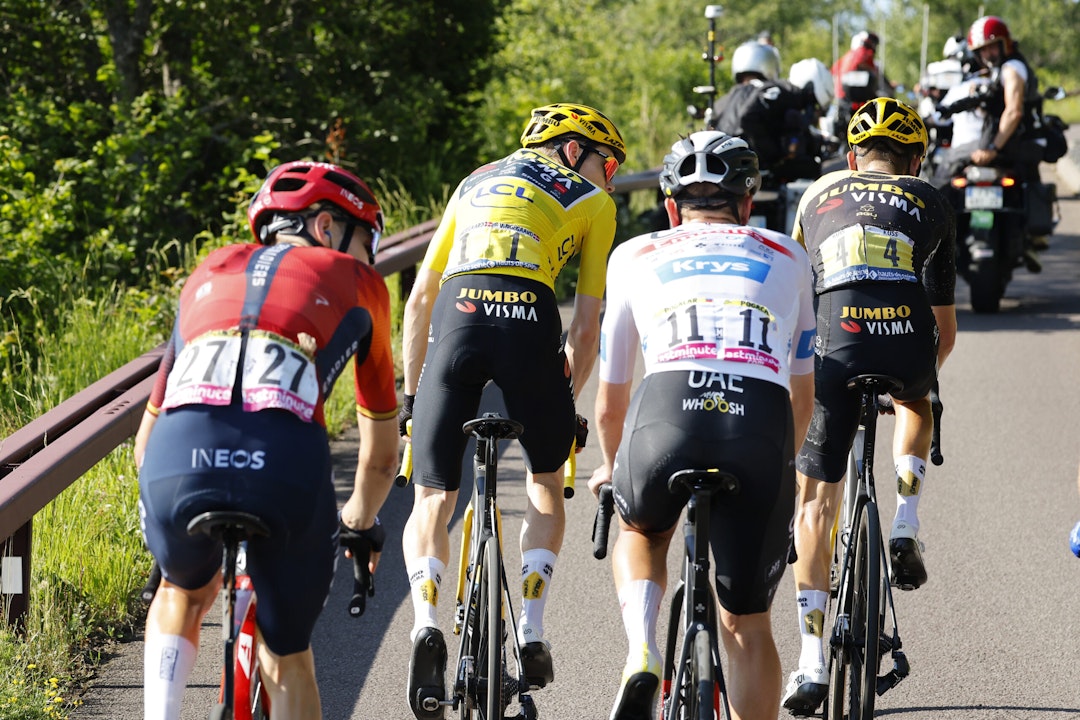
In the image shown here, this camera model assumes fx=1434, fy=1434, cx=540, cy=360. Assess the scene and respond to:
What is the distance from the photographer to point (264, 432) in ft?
12.3

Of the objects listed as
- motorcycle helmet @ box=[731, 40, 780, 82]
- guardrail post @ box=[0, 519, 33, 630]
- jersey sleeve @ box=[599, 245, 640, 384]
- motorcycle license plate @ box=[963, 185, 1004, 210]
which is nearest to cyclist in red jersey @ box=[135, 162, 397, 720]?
jersey sleeve @ box=[599, 245, 640, 384]

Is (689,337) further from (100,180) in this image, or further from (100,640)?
(100,180)


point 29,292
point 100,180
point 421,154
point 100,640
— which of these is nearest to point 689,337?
point 100,640

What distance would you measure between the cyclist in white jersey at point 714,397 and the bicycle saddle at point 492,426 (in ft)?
1.65

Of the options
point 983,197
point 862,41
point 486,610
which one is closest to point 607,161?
point 486,610

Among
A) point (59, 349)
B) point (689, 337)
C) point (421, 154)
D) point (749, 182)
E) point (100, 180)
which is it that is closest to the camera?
point (689, 337)

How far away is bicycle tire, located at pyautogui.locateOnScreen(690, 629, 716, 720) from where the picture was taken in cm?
392

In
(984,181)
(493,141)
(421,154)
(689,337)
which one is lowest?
(689,337)

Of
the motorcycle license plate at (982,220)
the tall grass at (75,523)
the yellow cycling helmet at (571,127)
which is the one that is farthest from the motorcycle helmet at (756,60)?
the yellow cycling helmet at (571,127)

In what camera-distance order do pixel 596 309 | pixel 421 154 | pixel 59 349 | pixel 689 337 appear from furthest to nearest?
1. pixel 421 154
2. pixel 59 349
3. pixel 596 309
4. pixel 689 337

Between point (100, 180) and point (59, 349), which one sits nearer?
point (59, 349)

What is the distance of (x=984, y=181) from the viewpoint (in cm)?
1405

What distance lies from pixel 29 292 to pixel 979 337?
8340 millimetres

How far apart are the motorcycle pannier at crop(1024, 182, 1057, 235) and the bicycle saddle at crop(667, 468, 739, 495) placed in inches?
439
